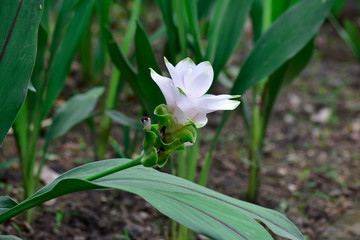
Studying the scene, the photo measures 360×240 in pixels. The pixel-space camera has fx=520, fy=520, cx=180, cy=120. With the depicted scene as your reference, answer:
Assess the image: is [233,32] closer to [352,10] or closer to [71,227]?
[71,227]

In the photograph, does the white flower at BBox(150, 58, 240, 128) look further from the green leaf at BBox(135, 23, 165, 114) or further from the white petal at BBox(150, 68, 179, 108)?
the green leaf at BBox(135, 23, 165, 114)

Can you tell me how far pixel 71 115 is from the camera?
1.52m

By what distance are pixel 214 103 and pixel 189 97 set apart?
0.12ft

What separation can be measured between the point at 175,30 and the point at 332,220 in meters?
0.79

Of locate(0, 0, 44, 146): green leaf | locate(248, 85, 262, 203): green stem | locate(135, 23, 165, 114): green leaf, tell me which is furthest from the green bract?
locate(248, 85, 262, 203): green stem

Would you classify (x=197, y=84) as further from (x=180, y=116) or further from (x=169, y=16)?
(x=169, y=16)

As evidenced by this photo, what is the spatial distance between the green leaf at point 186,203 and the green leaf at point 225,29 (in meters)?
0.51

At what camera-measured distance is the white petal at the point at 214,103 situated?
2.40 feet

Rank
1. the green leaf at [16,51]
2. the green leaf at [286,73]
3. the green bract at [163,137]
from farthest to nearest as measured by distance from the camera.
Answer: the green leaf at [286,73]
the green leaf at [16,51]
the green bract at [163,137]

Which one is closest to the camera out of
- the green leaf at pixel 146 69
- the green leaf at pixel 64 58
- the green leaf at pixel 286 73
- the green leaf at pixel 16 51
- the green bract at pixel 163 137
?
the green bract at pixel 163 137

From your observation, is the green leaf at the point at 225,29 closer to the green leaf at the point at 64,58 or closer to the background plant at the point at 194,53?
the background plant at the point at 194,53

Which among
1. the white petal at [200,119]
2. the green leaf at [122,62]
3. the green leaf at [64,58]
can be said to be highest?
the green leaf at [64,58]

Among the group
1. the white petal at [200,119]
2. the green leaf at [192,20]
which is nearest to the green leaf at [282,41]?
the green leaf at [192,20]

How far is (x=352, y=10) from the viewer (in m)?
3.58
